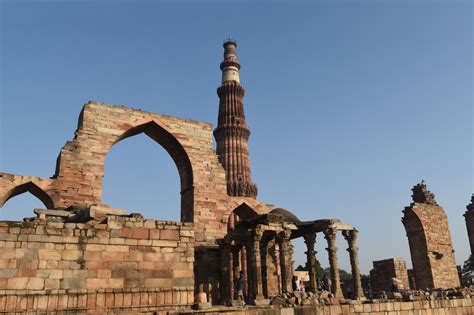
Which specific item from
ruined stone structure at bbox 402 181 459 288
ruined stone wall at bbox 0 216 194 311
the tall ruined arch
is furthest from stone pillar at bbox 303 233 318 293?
ruined stone wall at bbox 0 216 194 311

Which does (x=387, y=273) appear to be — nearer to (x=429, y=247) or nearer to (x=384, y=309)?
(x=429, y=247)

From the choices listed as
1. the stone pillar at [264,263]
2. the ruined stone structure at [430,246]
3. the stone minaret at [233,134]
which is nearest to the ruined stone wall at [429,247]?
the ruined stone structure at [430,246]

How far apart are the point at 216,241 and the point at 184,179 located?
314 cm

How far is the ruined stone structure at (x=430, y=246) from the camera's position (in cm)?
1866

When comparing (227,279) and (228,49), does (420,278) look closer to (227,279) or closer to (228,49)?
(227,279)

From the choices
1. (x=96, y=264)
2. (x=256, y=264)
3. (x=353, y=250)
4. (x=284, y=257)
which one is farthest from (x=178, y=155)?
(x=96, y=264)

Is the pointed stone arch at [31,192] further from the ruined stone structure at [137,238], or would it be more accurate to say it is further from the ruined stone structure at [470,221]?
the ruined stone structure at [470,221]

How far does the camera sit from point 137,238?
26.7ft

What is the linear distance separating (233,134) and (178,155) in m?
15.2

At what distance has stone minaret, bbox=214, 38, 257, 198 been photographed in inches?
1188

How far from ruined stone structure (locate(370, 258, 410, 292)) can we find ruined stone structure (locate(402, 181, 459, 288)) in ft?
2.30

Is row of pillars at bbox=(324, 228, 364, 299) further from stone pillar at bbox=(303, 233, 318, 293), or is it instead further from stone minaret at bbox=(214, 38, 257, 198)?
stone minaret at bbox=(214, 38, 257, 198)

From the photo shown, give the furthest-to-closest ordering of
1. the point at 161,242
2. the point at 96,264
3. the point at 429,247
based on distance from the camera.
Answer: the point at 429,247 → the point at 161,242 → the point at 96,264

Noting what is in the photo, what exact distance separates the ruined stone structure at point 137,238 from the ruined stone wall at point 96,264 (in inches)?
0.7
